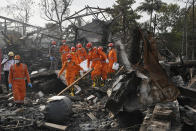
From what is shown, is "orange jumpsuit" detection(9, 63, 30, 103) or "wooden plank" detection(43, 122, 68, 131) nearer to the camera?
"wooden plank" detection(43, 122, 68, 131)

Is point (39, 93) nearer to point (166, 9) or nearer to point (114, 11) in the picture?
point (114, 11)

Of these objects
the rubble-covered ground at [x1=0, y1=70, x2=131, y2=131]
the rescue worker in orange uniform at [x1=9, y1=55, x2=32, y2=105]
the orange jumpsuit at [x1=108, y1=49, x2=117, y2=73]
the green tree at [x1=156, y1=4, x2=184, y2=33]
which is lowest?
the rubble-covered ground at [x1=0, y1=70, x2=131, y2=131]

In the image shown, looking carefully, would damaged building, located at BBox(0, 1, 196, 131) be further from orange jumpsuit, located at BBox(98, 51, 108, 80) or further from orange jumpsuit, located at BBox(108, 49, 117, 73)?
orange jumpsuit, located at BBox(108, 49, 117, 73)

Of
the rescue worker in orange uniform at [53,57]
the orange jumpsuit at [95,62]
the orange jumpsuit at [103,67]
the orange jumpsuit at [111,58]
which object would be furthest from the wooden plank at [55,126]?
the rescue worker in orange uniform at [53,57]

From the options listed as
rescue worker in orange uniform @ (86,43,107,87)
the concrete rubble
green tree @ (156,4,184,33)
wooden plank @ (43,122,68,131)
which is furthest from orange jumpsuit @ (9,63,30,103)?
green tree @ (156,4,184,33)

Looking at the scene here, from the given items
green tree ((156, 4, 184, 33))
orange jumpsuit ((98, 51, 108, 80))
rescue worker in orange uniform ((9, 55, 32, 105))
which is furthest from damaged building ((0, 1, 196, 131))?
green tree ((156, 4, 184, 33))

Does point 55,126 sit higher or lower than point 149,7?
lower

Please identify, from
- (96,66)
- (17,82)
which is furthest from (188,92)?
(17,82)

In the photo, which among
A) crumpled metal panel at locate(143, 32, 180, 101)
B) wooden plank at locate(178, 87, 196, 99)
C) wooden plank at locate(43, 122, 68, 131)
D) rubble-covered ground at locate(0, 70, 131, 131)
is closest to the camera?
crumpled metal panel at locate(143, 32, 180, 101)

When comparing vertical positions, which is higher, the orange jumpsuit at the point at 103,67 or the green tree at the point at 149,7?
the green tree at the point at 149,7

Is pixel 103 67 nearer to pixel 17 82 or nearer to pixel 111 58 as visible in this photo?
pixel 111 58

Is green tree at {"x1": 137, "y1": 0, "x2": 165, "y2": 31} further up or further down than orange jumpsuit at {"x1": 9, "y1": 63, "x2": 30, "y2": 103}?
further up

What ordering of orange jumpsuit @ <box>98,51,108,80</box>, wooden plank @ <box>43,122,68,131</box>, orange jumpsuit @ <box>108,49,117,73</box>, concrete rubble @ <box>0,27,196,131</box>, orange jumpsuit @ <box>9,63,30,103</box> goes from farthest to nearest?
orange jumpsuit @ <box>108,49,117,73</box> → orange jumpsuit @ <box>98,51,108,80</box> → orange jumpsuit @ <box>9,63,30,103</box> → wooden plank @ <box>43,122,68,131</box> → concrete rubble @ <box>0,27,196,131</box>

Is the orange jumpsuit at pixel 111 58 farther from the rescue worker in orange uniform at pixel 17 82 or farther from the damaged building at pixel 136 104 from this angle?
the rescue worker in orange uniform at pixel 17 82
